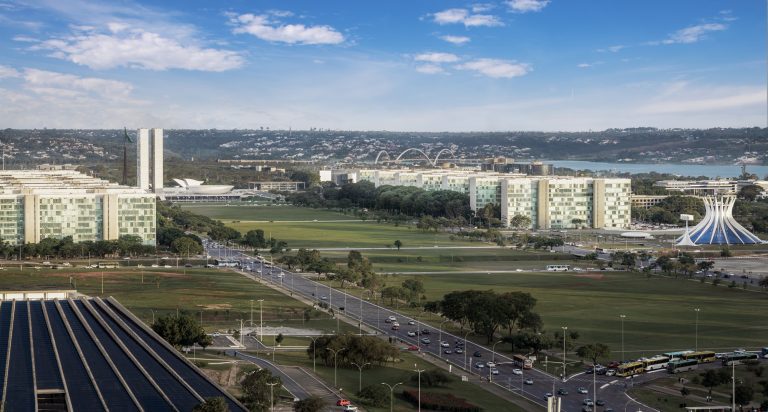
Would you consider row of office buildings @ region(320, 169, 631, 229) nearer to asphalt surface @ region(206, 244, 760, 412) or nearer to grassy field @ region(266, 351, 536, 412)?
asphalt surface @ region(206, 244, 760, 412)

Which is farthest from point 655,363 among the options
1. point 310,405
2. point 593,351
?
point 310,405

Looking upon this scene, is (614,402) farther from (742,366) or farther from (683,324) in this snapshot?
(683,324)

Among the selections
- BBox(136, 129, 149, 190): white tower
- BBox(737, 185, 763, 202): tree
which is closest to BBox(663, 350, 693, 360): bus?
BBox(737, 185, 763, 202): tree

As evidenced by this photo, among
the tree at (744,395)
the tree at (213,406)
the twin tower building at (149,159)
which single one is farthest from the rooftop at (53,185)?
the tree at (213,406)

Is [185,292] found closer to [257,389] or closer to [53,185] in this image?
[257,389]

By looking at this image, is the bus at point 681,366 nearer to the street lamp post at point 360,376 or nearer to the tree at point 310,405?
the street lamp post at point 360,376

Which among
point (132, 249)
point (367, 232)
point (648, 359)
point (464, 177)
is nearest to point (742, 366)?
point (648, 359)

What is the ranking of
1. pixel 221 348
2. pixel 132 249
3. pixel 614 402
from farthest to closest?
pixel 132 249, pixel 221 348, pixel 614 402
